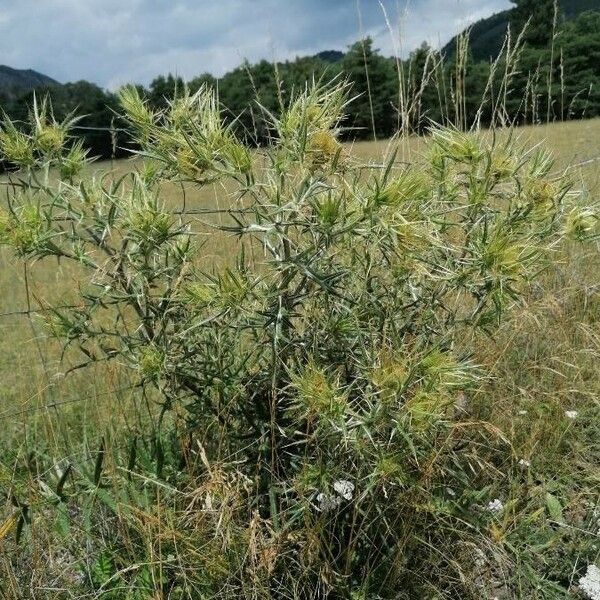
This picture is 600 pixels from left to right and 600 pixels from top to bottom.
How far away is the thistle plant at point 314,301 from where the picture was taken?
1.59 m

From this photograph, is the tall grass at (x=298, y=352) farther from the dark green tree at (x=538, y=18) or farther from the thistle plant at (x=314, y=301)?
the dark green tree at (x=538, y=18)

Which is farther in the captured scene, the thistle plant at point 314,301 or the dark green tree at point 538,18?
the dark green tree at point 538,18

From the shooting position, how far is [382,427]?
167 centimetres

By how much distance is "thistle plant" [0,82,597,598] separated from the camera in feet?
5.23

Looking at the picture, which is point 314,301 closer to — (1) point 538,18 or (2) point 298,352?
(2) point 298,352

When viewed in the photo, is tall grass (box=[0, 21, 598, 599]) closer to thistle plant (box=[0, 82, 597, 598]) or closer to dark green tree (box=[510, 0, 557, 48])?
thistle plant (box=[0, 82, 597, 598])

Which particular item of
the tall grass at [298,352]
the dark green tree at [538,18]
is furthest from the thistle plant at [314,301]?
the dark green tree at [538,18]

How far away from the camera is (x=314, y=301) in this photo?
1814 mm

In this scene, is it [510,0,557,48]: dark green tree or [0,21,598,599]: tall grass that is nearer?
[0,21,598,599]: tall grass

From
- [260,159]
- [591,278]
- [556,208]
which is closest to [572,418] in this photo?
[556,208]

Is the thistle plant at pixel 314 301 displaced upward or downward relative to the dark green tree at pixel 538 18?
downward

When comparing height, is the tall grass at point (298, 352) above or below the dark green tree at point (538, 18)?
below

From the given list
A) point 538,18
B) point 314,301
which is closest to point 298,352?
point 314,301

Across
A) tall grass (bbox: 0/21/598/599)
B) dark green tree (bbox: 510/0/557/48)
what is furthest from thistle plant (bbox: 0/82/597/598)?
dark green tree (bbox: 510/0/557/48)
